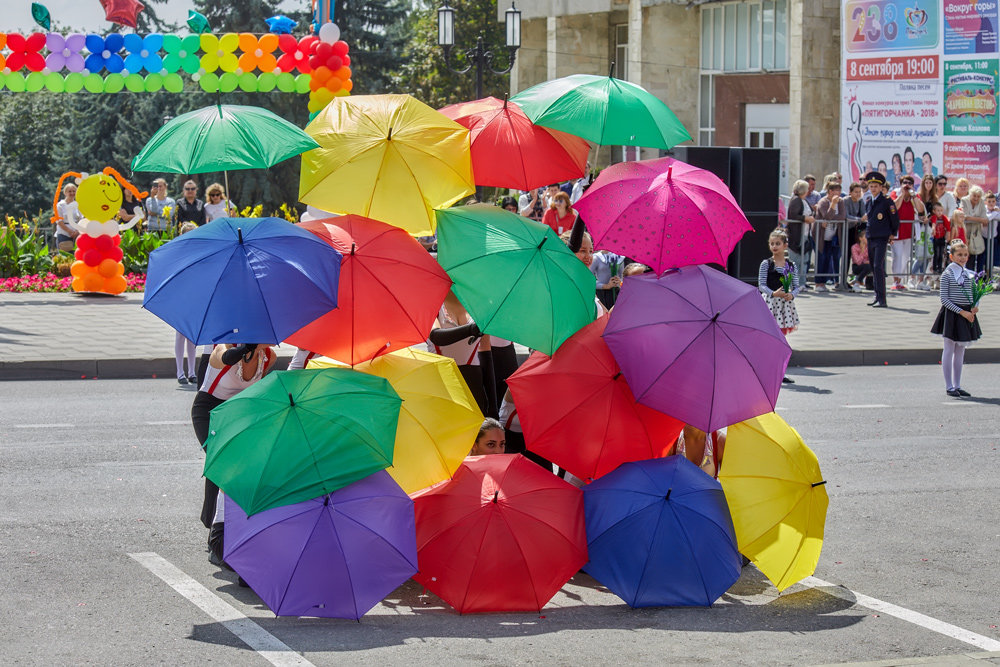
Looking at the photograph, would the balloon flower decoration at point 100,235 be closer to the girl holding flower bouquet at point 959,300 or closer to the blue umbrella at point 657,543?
the girl holding flower bouquet at point 959,300

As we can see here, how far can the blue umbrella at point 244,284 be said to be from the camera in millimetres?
5984

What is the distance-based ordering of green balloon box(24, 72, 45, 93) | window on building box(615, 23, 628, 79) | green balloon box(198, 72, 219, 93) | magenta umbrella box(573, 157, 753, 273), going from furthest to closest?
window on building box(615, 23, 628, 79) < green balloon box(198, 72, 219, 93) < green balloon box(24, 72, 45, 93) < magenta umbrella box(573, 157, 753, 273)

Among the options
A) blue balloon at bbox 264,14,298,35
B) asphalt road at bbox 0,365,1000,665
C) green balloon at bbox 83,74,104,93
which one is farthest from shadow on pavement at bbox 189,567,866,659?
blue balloon at bbox 264,14,298,35

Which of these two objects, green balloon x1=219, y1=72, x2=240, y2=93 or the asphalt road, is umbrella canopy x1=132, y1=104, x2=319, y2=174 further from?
green balloon x1=219, y1=72, x2=240, y2=93

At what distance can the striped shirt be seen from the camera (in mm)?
13047

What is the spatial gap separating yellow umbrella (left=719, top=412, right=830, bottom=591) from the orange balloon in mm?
15589

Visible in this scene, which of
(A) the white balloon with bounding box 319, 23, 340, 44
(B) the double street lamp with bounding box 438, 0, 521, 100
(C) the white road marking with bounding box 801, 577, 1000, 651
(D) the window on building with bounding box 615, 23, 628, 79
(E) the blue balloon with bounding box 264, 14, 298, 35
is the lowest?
(C) the white road marking with bounding box 801, 577, 1000, 651

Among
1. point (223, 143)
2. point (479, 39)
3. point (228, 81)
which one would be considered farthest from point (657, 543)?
point (479, 39)

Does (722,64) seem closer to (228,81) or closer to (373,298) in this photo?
(228,81)

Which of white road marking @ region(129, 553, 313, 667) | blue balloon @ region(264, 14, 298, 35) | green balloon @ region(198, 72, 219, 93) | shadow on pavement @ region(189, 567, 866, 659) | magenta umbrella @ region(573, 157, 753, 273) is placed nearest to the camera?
white road marking @ region(129, 553, 313, 667)

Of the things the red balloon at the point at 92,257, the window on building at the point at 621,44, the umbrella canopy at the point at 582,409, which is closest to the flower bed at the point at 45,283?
the red balloon at the point at 92,257

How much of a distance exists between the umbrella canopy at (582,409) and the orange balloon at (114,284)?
15.2 metres

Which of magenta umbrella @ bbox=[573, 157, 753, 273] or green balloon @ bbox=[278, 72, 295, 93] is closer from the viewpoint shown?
magenta umbrella @ bbox=[573, 157, 753, 273]

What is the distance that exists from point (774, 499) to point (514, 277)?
1.75 metres
